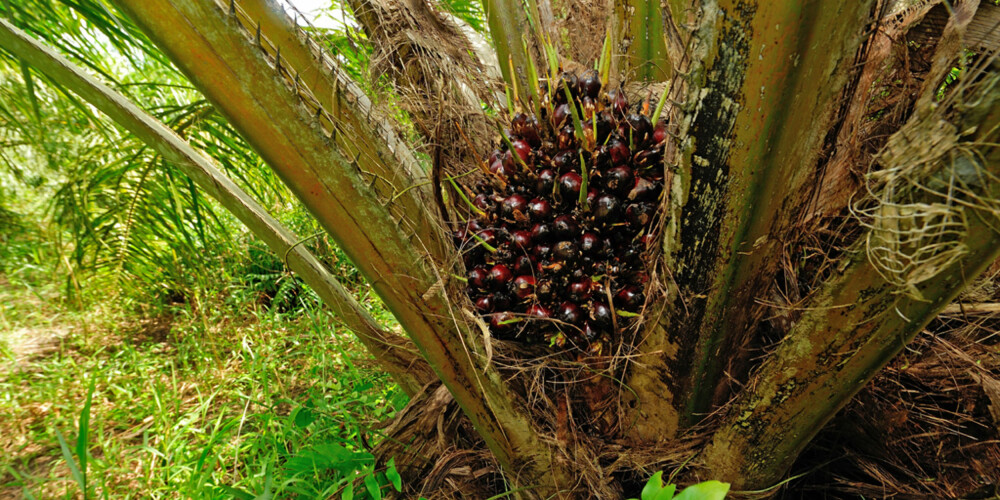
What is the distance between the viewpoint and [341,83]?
926mm

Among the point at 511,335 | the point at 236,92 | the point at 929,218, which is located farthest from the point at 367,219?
the point at 929,218

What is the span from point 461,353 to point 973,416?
0.98m

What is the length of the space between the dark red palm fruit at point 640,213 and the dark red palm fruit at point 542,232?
152 mm

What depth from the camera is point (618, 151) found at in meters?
1.01

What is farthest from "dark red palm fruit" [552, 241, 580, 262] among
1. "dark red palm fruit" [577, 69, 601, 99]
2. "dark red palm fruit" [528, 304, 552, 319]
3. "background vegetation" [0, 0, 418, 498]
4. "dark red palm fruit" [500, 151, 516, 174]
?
"background vegetation" [0, 0, 418, 498]

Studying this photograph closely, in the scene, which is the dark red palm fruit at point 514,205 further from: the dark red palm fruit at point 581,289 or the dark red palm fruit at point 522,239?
the dark red palm fruit at point 581,289

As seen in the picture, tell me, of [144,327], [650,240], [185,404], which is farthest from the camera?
[144,327]

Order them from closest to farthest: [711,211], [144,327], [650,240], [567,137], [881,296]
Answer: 1. [881,296]
2. [711,211]
3. [650,240]
4. [567,137]
5. [144,327]

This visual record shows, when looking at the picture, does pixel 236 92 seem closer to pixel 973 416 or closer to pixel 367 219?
pixel 367 219

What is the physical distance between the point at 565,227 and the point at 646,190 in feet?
0.54

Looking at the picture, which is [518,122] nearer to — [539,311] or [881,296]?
[539,311]

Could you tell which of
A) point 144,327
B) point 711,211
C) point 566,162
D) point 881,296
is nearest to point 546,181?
point 566,162

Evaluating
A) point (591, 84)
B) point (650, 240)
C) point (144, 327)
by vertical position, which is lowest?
point (144, 327)

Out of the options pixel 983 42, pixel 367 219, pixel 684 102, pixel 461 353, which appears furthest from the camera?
pixel 461 353
